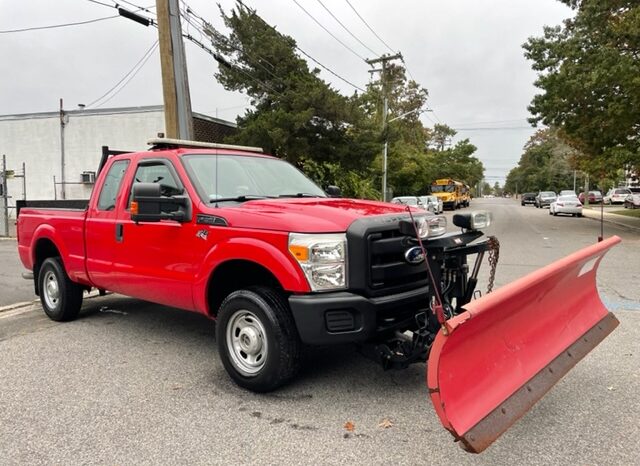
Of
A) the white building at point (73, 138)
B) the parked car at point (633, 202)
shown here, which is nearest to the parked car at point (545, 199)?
the parked car at point (633, 202)

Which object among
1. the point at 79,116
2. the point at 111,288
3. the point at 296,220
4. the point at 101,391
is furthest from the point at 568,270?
the point at 79,116

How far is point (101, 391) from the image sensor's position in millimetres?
4238

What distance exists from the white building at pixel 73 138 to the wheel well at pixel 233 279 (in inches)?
699

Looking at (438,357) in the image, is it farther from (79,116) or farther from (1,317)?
(79,116)

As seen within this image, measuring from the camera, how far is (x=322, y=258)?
3699mm

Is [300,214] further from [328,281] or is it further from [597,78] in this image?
[597,78]

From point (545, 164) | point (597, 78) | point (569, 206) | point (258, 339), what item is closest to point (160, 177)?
point (258, 339)

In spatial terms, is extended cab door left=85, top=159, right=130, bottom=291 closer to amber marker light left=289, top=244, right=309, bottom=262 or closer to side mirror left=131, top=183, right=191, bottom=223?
side mirror left=131, top=183, right=191, bottom=223

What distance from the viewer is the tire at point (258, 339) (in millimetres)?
3893

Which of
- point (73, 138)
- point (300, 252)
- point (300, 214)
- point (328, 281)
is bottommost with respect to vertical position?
point (328, 281)

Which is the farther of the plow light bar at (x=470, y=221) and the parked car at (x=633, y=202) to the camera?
the parked car at (x=633, y=202)

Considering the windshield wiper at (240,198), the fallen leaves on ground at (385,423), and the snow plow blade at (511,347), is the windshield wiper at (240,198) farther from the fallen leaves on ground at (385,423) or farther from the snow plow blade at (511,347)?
the snow plow blade at (511,347)

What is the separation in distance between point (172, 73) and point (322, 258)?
29.2 feet

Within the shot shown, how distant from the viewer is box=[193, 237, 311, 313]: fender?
3.74 m
